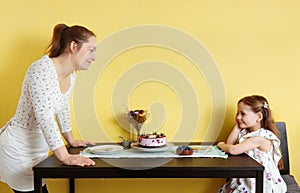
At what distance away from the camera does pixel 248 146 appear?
5.54 ft

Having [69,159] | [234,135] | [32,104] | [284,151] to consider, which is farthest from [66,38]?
[284,151]

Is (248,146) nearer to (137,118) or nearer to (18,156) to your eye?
(137,118)

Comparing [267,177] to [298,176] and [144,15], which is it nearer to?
[298,176]

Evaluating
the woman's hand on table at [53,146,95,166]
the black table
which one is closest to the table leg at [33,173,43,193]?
the black table

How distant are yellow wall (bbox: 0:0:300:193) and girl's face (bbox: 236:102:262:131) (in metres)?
0.18

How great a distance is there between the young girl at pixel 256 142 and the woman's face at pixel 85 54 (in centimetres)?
71

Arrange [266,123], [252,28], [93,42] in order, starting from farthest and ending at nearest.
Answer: [252,28], [266,123], [93,42]

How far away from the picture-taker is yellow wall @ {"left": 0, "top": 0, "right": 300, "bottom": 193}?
6.50 ft

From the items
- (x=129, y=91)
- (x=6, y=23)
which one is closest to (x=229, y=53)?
(x=129, y=91)

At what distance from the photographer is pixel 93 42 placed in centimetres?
162

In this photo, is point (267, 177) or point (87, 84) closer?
point (267, 177)

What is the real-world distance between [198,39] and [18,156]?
1029mm

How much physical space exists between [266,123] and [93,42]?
0.88m

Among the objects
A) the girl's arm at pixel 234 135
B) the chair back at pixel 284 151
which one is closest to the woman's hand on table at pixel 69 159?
the girl's arm at pixel 234 135
